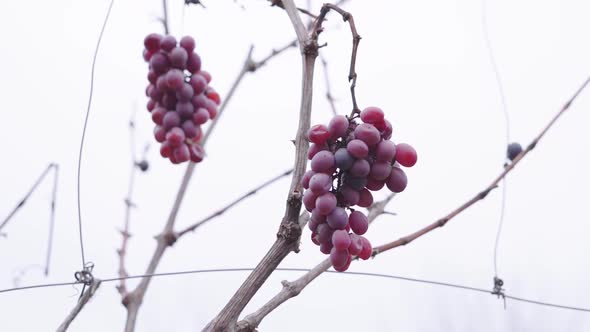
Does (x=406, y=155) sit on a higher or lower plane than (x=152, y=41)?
lower

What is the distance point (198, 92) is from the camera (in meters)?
1.17

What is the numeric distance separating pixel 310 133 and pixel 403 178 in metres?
0.13

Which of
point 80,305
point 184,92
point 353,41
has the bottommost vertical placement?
point 80,305

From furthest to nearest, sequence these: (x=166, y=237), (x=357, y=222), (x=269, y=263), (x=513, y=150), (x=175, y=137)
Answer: (x=166, y=237) → (x=513, y=150) → (x=175, y=137) → (x=357, y=222) → (x=269, y=263)

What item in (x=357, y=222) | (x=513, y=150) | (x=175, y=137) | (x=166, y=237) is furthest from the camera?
(x=166, y=237)

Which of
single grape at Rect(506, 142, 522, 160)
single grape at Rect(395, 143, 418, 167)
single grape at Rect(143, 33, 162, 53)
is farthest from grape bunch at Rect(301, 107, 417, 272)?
single grape at Rect(506, 142, 522, 160)

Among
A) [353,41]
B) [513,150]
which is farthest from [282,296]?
[513,150]

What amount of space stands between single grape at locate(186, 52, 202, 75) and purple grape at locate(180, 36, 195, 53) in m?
0.01

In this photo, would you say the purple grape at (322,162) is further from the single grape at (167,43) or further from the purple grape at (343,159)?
the single grape at (167,43)

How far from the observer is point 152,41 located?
1.16m

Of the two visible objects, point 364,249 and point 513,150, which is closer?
point 364,249

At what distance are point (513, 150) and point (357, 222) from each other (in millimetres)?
776

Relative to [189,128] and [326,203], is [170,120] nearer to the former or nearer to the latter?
[189,128]

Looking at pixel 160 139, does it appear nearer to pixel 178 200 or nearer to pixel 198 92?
pixel 198 92
